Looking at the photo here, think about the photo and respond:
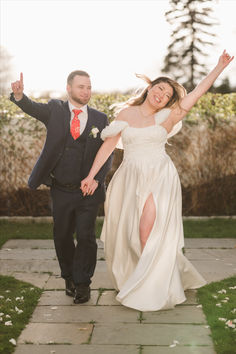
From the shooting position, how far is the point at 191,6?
3441 cm

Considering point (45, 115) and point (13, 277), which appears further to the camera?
point (13, 277)

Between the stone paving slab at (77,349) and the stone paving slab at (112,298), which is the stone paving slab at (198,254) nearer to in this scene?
the stone paving slab at (112,298)

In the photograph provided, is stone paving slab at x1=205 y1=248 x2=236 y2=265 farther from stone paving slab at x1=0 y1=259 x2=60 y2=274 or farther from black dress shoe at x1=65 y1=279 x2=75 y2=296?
black dress shoe at x1=65 y1=279 x2=75 y2=296

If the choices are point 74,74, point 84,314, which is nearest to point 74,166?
point 74,74

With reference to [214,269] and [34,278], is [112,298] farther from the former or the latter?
[214,269]

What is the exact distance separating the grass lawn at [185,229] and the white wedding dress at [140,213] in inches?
113

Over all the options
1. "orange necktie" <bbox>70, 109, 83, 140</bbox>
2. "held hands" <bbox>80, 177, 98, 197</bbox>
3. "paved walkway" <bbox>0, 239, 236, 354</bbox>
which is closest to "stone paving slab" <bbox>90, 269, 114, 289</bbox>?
"paved walkway" <bbox>0, 239, 236, 354</bbox>

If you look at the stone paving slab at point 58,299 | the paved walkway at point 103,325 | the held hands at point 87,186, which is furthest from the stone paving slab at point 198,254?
the held hands at point 87,186

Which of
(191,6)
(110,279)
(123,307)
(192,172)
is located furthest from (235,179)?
(191,6)

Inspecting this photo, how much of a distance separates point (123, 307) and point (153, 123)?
1507mm

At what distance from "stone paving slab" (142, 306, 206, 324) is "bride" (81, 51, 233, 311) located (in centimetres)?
6

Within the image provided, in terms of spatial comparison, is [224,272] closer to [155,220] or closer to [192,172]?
[155,220]

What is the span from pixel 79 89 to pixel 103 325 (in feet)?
5.99

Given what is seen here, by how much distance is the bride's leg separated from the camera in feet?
16.4
